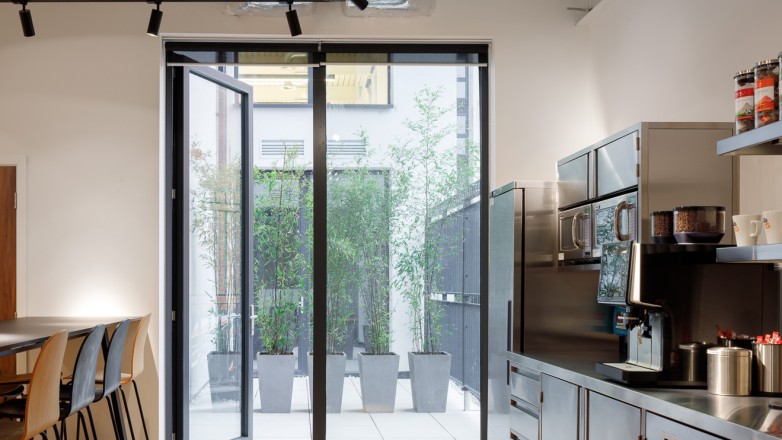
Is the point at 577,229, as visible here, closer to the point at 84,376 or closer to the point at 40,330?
the point at 84,376

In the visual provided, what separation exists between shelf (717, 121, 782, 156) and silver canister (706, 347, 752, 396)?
2.28 ft

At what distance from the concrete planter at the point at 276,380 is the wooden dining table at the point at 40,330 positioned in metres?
1.08

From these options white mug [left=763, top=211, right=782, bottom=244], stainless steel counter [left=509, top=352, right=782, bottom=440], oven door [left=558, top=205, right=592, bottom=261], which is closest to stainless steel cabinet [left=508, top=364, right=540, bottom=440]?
stainless steel counter [left=509, top=352, right=782, bottom=440]

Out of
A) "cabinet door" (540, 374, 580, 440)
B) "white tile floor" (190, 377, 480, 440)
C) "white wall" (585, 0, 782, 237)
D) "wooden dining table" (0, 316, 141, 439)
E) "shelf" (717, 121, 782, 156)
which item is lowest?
"white tile floor" (190, 377, 480, 440)

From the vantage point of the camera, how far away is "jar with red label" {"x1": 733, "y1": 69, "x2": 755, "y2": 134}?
266 centimetres

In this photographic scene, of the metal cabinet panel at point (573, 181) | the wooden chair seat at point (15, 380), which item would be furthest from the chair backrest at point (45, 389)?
the metal cabinet panel at point (573, 181)

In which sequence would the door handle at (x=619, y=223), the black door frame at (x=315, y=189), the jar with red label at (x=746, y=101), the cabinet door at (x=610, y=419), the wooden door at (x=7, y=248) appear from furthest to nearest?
1. the black door frame at (x=315, y=189)
2. the wooden door at (x=7, y=248)
3. the door handle at (x=619, y=223)
4. the cabinet door at (x=610, y=419)
5. the jar with red label at (x=746, y=101)

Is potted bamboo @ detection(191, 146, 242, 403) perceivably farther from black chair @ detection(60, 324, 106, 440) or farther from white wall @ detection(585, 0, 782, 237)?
white wall @ detection(585, 0, 782, 237)

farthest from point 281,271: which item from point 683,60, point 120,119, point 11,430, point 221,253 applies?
point 683,60

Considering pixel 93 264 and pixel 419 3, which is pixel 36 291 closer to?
pixel 93 264

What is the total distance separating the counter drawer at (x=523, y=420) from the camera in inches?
166

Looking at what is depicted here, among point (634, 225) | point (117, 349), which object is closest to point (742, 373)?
point (634, 225)

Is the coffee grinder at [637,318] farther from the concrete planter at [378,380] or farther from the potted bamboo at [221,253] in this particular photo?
the potted bamboo at [221,253]

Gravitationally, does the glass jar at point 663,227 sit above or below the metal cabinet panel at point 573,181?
below
